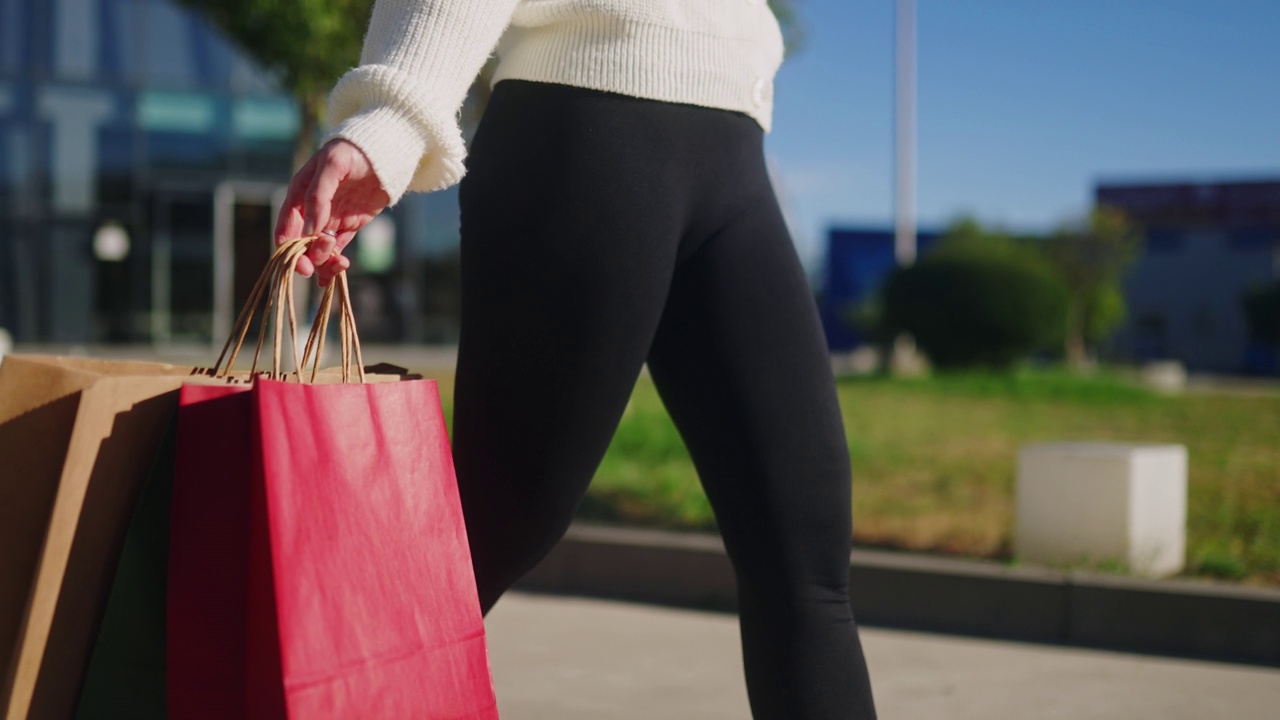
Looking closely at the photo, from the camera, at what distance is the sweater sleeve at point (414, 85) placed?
168cm

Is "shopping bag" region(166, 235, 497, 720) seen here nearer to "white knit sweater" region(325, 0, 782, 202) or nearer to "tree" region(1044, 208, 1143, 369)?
A: "white knit sweater" region(325, 0, 782, 202)

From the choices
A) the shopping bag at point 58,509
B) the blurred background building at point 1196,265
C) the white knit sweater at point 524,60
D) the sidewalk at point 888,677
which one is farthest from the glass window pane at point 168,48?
the blurred background building at point 1196,265

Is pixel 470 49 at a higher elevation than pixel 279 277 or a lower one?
higher

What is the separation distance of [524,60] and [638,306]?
390 mm

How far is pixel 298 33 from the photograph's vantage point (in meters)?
9.33

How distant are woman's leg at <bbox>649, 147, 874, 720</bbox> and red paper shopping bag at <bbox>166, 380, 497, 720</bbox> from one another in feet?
1.82

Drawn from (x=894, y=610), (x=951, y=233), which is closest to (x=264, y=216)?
(x=951, y=233)

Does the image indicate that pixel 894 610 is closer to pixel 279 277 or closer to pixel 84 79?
pixel 279 277

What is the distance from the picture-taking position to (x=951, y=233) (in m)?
22.8

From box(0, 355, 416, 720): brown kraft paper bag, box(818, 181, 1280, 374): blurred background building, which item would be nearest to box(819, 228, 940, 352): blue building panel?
box(818, 181, 1280, 374): blurred background building

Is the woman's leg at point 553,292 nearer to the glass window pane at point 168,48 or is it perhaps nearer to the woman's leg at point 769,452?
the woman's leg at point 769,452

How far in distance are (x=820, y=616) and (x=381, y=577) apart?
0.71m

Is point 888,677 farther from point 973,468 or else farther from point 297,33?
point 297,33

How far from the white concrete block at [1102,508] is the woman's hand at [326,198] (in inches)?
143
